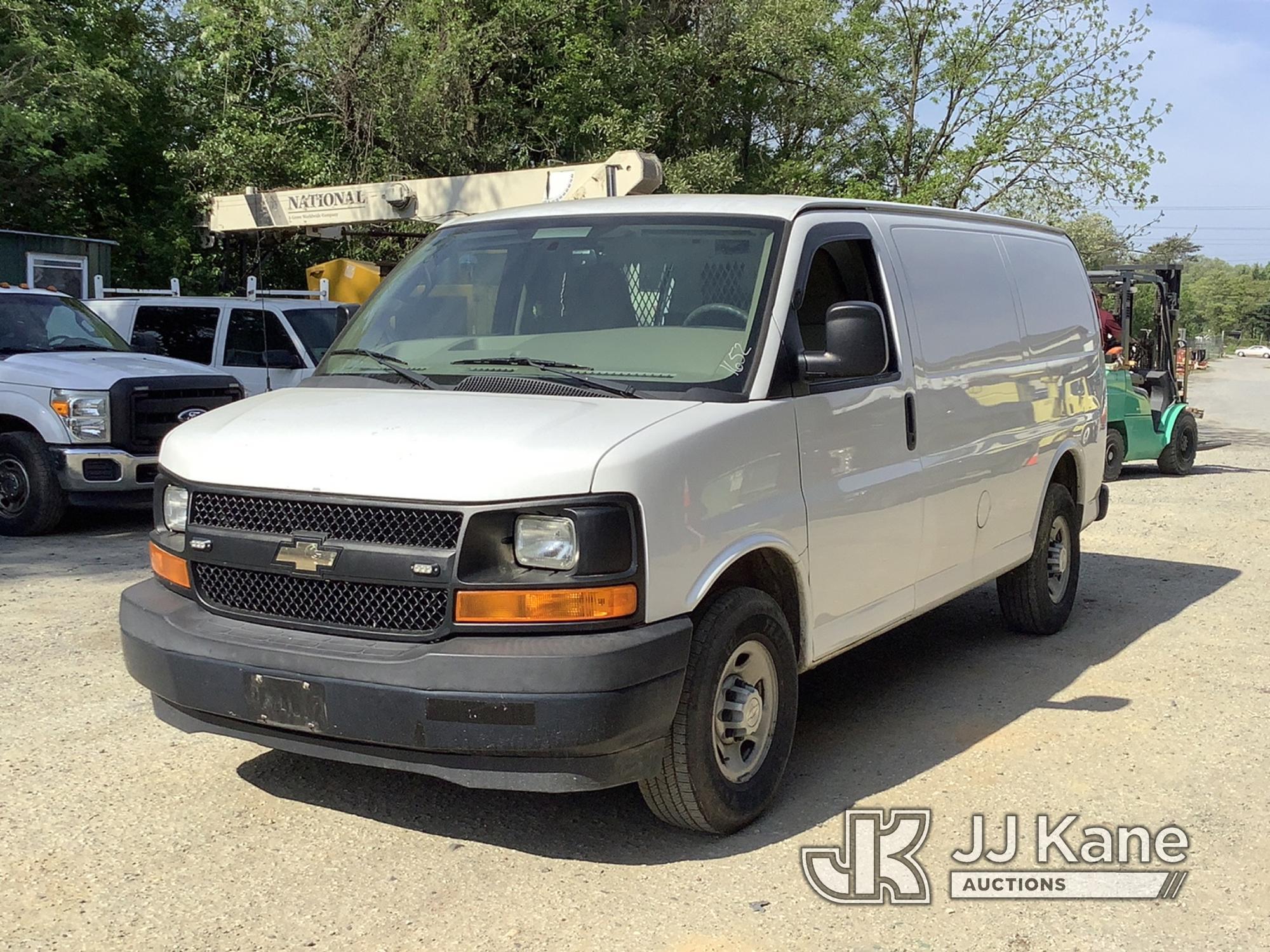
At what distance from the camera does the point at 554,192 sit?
42.6 ft

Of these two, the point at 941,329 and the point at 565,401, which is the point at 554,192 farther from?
the point at 565,401

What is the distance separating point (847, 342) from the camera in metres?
4.60

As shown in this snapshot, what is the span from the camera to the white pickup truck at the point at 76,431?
9.95 metres

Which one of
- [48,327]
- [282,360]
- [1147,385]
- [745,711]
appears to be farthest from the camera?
[1147,385]

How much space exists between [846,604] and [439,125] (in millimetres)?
17756

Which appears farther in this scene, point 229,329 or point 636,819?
point 229,329

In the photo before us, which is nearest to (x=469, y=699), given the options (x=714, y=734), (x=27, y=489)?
(x=714, y=734)

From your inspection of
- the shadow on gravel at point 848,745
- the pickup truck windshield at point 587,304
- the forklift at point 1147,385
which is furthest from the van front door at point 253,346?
the forklift at point 1147,385

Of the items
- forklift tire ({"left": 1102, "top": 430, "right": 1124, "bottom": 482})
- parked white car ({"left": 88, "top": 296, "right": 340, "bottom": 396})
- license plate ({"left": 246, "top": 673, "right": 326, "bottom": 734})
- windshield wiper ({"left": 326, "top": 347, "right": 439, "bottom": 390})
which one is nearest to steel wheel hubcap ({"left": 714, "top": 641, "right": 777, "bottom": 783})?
license plate ({"left": 246, "top": 673, "right": 326, "bottom": 734})

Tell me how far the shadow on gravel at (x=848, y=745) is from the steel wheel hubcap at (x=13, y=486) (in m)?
→ 5.96

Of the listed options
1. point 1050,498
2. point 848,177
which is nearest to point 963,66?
point 848,177

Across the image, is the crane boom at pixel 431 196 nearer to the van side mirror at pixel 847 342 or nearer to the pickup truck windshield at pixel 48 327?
the pickup truck windshield at pixel 48 327

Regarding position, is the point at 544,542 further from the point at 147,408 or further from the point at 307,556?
the point at 147,408

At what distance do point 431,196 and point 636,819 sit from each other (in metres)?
10.9
